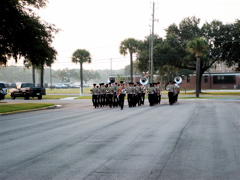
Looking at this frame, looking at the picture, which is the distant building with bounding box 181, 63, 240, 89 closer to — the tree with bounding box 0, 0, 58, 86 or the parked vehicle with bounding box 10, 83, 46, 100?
the parked vehicle with bounding box 10, 83, 46, 100

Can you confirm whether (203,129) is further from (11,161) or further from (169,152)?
(11,161)

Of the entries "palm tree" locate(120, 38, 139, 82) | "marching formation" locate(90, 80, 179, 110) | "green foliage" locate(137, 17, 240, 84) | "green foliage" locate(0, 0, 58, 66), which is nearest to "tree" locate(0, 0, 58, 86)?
"green foliage" locate(0, 0, 58, 66)

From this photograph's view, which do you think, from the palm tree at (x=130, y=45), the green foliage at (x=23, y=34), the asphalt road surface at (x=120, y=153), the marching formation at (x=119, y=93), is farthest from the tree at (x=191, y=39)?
the asphalt road surface at (x=120, y=153)

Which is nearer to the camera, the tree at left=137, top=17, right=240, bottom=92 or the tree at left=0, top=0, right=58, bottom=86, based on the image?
the tree at left=0, top=0, right=58, bottom=86

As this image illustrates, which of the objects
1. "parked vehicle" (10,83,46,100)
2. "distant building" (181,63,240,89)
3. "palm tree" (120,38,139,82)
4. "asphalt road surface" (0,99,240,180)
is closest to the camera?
"asphalt road surface" (0,99,240,180)

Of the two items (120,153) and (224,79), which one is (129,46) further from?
(120,153)

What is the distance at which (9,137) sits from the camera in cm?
1052

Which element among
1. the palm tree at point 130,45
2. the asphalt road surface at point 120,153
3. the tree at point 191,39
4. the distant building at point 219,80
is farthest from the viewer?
the distant building at point 219,80

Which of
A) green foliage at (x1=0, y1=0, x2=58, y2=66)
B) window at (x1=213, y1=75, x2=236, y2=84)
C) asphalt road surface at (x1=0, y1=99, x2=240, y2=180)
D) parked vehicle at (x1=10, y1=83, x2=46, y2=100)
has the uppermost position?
green foliage at (x1=0, y1=0, x2=58, y2=66)

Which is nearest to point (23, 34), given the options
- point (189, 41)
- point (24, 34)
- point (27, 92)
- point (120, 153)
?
point (24, 34)

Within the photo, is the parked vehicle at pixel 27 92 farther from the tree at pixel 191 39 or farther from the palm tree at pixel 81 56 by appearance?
the palm tree at pixel 81 56

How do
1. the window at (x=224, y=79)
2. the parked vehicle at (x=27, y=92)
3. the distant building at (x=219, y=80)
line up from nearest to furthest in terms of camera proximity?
the parked vehicle at (x=27, y=92) → the distant building at (x=219, y=80) → the window at (x=224, y=79)

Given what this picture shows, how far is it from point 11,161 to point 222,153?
4698 millimetres

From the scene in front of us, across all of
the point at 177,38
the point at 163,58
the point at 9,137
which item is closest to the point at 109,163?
the point at 9,137
